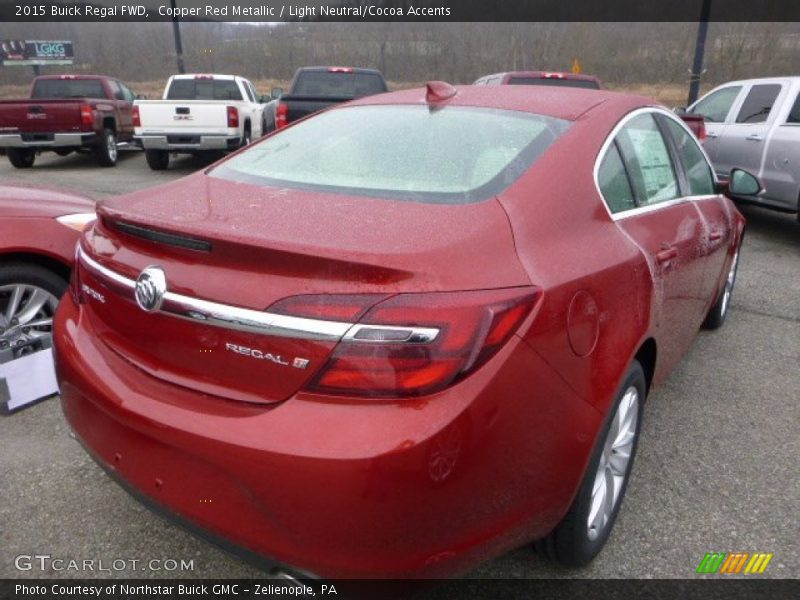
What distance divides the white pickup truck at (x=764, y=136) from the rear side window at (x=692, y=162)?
3.61 metres

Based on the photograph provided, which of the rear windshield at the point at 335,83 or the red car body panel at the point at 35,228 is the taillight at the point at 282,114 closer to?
the rear windshield at the point at 335,83

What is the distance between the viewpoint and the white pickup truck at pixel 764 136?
692 cm

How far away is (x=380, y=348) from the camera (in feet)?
4.89

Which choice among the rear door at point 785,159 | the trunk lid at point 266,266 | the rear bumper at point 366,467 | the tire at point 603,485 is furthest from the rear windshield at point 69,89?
the tire at point 603,485

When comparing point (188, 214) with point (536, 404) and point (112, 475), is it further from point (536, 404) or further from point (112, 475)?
point (536, 404)

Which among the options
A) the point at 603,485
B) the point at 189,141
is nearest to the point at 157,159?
the point at 189,141

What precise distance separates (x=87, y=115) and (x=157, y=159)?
4.80 feet

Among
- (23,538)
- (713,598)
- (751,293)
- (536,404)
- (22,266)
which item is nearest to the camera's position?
(536,404)

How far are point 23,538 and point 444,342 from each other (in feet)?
5.97

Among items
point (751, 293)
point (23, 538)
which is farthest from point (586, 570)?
point (751, 293)

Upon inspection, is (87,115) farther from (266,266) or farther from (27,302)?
(266,266)

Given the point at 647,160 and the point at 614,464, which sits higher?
the point at 647,160

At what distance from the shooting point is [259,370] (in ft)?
5.25

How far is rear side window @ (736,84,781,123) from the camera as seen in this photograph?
7426 mm
